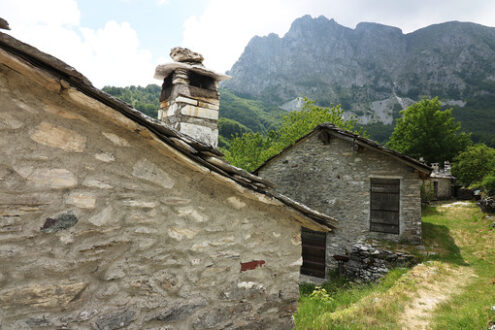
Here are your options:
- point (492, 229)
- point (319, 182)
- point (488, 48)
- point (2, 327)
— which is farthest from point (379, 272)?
point (488, 48)

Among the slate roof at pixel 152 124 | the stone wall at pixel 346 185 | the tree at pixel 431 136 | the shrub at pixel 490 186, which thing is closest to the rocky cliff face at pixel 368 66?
the tree at pixel 431 136

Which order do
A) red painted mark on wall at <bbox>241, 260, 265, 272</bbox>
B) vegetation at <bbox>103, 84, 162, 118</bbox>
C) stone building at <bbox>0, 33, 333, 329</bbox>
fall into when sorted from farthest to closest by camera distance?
vegetation at <bbox>103, 84, 162, 118</bbox>, red painted mark on wall at <bbox>241, 260, 265, 272</bbox>, stone building at <bbox>0, 33, 333, 329</bbox>

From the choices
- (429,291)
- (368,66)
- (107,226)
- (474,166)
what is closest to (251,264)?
(107,226)

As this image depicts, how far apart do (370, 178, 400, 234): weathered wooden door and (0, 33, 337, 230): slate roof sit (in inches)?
263

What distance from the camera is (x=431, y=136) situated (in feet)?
93.1

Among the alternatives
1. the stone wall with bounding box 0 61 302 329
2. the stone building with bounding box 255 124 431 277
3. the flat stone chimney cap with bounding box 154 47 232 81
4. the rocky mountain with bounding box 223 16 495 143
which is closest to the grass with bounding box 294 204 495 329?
the stone building with bounding box 255 124 431 277

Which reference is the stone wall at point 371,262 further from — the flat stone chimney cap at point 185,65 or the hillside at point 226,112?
the hillside at point 226,112

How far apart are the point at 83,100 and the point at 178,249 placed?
134cm

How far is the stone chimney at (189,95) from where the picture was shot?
3727mm

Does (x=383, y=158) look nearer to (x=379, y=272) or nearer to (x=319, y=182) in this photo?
(x=319, y=182)

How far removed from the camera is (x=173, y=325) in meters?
2.08

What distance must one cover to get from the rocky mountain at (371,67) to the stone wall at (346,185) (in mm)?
56723

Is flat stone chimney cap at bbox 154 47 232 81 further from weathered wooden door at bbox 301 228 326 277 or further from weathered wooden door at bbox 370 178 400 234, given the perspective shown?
weathered wooden door at bbox 301 228 326 277

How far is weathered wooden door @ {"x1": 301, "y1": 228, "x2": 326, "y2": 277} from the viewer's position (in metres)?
9.15
